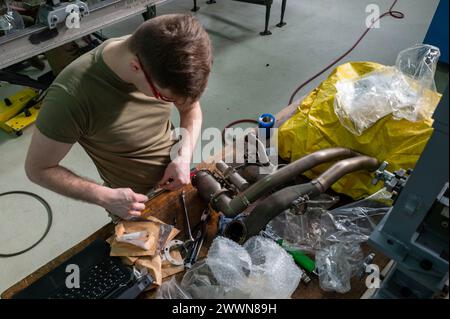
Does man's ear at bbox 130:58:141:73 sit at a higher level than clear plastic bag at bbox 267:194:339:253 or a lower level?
higher

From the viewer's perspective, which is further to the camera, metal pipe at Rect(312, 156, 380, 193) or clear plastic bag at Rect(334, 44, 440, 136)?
clear plastic bag at Rect(334, 44, 440, 136)

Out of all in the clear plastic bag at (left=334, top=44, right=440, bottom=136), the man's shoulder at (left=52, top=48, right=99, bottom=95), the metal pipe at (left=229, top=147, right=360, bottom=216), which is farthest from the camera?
the clear plastic bag at (left=334, top=44, right=440, bottom=136)

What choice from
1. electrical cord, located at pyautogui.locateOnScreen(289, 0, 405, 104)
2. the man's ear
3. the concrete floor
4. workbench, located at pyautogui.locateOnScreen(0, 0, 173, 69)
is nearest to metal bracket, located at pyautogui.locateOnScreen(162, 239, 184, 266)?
the man's ear

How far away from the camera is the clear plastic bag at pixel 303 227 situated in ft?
3.49

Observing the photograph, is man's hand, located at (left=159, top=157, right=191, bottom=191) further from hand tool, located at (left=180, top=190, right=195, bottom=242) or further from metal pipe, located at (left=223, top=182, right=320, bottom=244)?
metal pipe, located at (left=223, top=182, right=320, bottom=244)

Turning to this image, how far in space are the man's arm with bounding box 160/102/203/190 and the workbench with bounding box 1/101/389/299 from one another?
0.05m

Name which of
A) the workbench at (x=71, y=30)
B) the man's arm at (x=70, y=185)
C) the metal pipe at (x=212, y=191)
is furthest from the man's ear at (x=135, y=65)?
the workbench at (x=71, y=30)

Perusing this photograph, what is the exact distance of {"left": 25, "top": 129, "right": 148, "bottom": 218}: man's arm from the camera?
0.94m

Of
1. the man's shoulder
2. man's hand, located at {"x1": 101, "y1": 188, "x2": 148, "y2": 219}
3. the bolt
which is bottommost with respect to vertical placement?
the bolt

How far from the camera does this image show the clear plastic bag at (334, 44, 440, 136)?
117 centimetres

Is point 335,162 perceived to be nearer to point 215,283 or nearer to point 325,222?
point 325,222

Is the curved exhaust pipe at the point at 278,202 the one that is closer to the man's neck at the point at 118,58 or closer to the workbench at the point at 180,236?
the workbench at the point at 180,236

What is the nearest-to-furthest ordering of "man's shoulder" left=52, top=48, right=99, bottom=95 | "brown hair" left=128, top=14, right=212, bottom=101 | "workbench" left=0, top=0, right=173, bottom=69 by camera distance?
"brown hair" left=128, top=14, right=212, bottom=101 → "man's shoulder" left=52, top=48, right=99, bottom=95 → "workbench" left=0, top=0, right=173, bottom=69

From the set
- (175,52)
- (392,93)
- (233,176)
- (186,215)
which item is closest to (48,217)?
(186,215)
